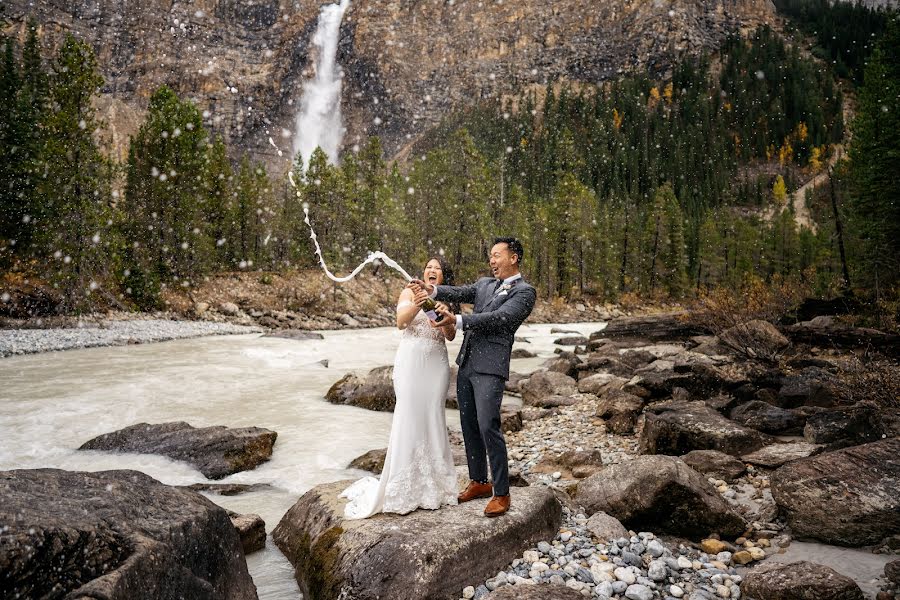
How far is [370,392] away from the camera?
13688 millimetres

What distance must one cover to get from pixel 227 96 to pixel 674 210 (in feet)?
563

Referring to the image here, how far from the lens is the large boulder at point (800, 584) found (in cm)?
404

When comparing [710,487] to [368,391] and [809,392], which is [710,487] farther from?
[368,391]

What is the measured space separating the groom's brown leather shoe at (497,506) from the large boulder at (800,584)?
81.5 inches

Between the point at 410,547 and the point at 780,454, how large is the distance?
18.9 feet

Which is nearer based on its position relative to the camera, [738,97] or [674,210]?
[674,210]

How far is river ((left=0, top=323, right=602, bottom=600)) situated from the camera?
843cm

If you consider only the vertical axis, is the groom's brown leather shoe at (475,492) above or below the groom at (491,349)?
below

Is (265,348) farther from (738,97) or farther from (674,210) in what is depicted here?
(738,97)

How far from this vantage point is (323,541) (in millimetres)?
4848

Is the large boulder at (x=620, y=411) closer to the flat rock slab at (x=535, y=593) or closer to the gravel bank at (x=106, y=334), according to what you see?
the flat rock slab at (x=535, y=593)

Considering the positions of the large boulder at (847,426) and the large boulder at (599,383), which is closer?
the large boulder at (847,426)

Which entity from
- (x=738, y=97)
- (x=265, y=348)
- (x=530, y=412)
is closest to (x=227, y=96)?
(x=738, y=97)

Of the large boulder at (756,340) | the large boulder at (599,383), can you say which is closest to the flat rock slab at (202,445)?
the large boulder at (599,383)
